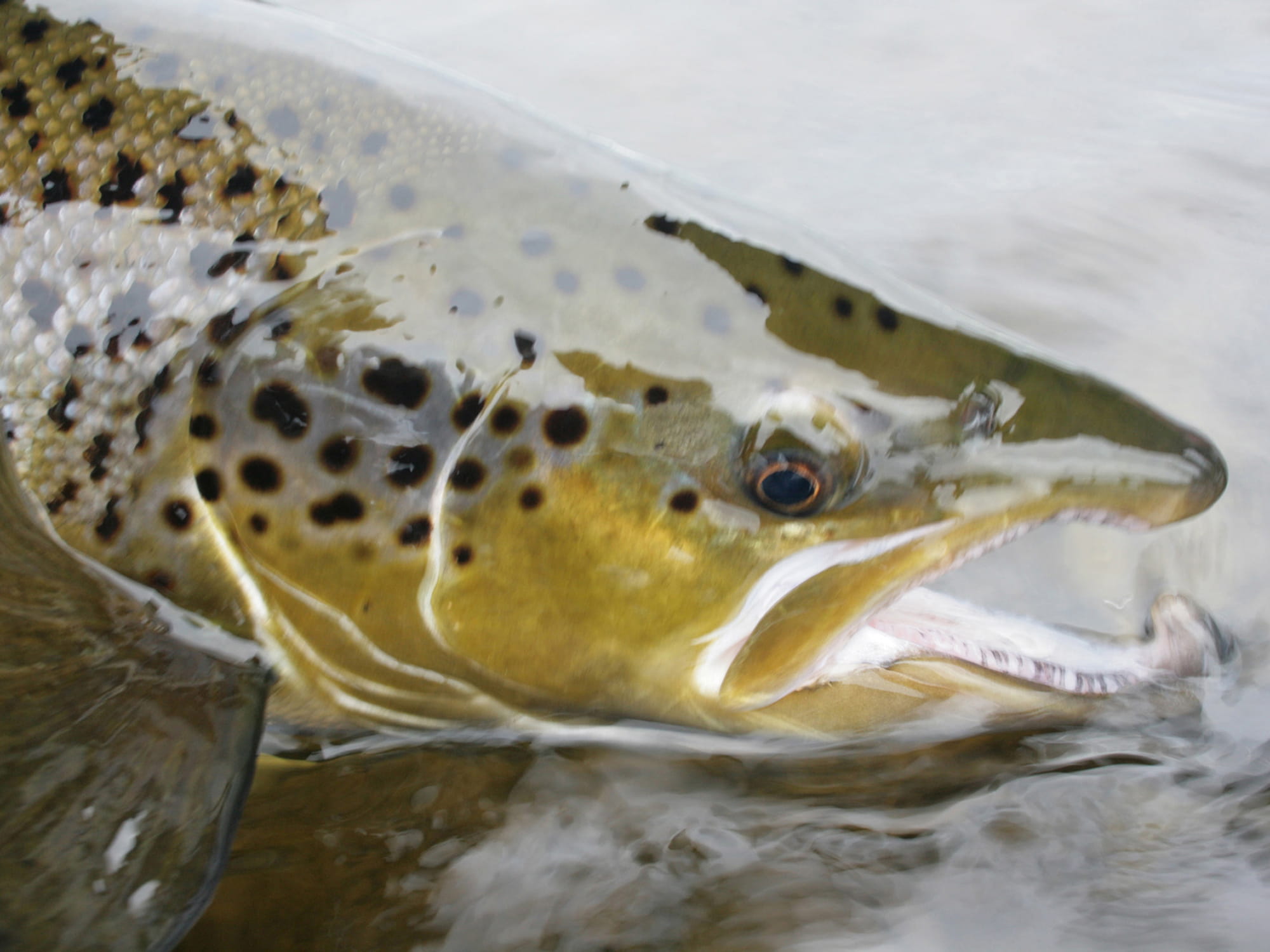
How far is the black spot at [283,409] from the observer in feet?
5.68

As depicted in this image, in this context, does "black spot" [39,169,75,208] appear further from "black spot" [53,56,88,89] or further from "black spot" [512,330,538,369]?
"black spot" [512,330,538,369]

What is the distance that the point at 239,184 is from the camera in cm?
177

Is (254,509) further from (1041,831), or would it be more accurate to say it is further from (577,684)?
(1041,831)

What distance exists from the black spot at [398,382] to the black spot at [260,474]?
0.67 feet

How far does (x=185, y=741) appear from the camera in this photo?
1.66 meters

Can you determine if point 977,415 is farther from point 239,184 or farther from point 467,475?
point 239,184

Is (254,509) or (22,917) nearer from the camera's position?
(22,917)

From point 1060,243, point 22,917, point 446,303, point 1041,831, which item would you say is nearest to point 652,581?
point 446,303

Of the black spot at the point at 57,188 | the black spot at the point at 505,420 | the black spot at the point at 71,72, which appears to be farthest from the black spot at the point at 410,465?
the black spot at the point at 71,72

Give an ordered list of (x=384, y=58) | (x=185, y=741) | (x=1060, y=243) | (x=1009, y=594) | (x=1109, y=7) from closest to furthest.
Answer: (x=185, y=741) → (x=384, y=58) → (x=1009, y=594) → (x=1060, y=243) → (x=1109, y=7)

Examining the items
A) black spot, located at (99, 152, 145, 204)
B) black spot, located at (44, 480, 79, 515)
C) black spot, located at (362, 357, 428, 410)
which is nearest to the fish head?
black spot, located at (362, 357, 428, 410)

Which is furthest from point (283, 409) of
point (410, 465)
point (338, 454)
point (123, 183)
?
point (123, 183)

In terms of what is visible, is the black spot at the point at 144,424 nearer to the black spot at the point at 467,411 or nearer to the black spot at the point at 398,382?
the black spot at the point at 398,382

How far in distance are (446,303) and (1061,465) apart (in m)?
0.97
